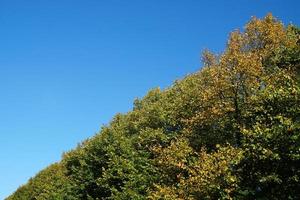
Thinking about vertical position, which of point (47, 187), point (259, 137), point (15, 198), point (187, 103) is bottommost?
point (259, 137)

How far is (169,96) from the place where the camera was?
76812 millimetres

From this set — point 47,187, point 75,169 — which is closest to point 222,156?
point 75,169

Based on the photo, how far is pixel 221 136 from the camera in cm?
5500

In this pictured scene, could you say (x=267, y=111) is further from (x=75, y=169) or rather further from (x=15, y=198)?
(x=15, y=198)

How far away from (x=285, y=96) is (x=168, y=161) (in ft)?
50.8

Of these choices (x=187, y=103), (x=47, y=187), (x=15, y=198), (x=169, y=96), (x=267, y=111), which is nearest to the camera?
(x=267, y=111)

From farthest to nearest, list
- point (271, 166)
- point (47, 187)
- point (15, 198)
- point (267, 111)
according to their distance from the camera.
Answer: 1. point (15, 198)
2. point (47, 187)
3. point (267, 111)
4. point (271, 166)

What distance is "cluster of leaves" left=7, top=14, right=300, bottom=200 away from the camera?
4050 cm

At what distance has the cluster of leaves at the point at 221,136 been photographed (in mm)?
40500

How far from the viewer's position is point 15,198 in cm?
13400

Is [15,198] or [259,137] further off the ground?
[15,198]

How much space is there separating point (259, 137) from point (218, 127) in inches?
560

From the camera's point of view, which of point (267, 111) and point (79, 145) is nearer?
point (267, 111)

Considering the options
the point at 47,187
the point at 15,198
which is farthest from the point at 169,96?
the point at 15,198
